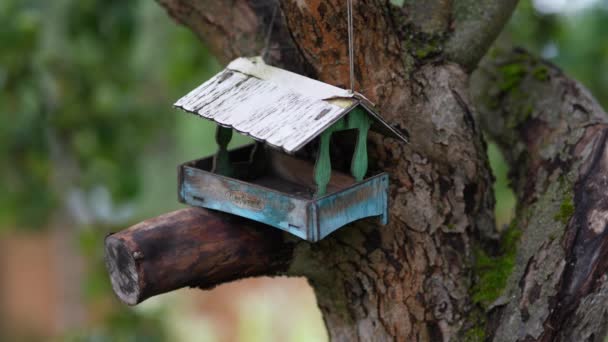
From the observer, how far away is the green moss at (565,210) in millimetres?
1623

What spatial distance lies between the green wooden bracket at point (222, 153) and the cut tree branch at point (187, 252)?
5.9 inches

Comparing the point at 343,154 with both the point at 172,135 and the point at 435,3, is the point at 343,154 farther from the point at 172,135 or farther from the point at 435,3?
the point at 172,135

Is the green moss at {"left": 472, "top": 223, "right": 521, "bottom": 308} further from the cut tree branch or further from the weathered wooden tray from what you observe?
A: the cut tree branch

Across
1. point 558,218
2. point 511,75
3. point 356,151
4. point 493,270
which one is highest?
point 511,75

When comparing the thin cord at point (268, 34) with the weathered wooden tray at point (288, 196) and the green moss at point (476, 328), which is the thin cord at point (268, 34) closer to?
the weathered wooden tray at point (288, 196)

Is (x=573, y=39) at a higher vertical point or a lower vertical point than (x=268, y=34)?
higher

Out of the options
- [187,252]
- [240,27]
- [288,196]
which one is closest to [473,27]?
[240,27]

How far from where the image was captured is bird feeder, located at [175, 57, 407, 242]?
140 cm

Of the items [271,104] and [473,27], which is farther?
[473,27]

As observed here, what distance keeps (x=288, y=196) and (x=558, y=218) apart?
61cm

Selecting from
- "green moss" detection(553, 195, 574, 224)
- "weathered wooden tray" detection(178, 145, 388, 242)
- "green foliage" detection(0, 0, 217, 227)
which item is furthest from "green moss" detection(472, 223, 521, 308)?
"green foliage" detection(0, 0, 217, 227)

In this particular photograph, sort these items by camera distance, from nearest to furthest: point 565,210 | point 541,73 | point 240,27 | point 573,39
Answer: point 565,210, point 240,27, point 541,73, point 573,39

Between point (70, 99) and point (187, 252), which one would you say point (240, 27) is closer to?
point (187, 252)

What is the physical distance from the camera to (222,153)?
5.67 feet
